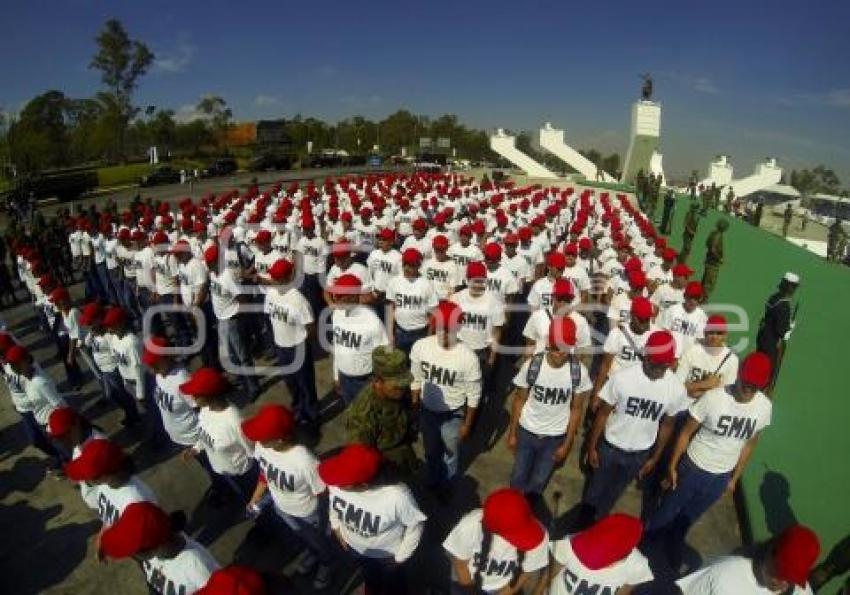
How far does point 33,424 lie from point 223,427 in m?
2.99

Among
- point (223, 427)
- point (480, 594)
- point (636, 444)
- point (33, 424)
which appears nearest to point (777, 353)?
point (636, 444)

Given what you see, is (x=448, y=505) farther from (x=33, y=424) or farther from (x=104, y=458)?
(x=33, y=424)

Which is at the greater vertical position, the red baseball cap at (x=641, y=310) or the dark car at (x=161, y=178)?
the dark car at (x=161, y=178)

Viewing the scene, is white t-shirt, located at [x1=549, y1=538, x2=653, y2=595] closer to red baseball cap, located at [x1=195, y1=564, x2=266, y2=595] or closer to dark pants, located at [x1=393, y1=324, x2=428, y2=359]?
red baseball cap, located at [x1=195, y1=564, x2=266, y2=595]

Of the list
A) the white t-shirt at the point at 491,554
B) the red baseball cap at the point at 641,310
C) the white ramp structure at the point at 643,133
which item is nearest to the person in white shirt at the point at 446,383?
the white t-shirt at the point at 491,554

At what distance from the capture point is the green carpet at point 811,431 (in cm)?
419

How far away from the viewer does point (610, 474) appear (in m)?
4.39

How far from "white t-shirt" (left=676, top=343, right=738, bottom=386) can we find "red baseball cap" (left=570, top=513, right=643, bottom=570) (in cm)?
285

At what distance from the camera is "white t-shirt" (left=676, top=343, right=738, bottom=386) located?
480 cm

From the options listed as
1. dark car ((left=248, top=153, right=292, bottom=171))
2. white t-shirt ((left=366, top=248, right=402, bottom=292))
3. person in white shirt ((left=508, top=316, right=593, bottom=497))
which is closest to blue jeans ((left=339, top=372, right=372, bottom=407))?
person in white shirt ((left=508, top=316, right=593, bottom=497))

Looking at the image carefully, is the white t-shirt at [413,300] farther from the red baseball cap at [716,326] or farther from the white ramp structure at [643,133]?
the white ramp structure at [643,133]

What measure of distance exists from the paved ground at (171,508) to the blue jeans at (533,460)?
774 millimetres

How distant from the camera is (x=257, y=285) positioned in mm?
8336

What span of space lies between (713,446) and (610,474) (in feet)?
2.82
